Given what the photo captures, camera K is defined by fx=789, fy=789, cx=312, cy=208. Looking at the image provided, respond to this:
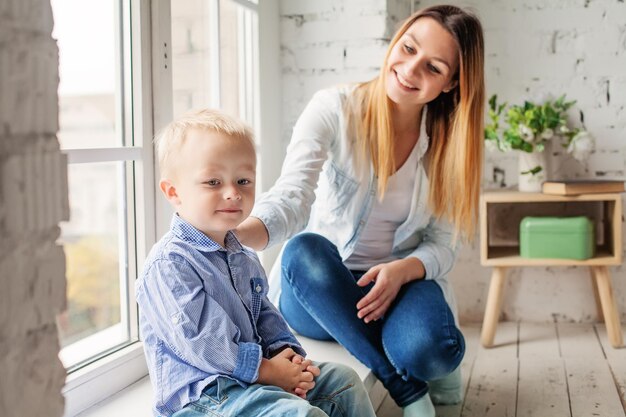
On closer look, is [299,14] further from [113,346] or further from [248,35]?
[113,346]

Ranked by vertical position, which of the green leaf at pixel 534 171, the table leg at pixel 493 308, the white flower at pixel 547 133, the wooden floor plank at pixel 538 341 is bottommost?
the wooden floor plank at pixel 538 341

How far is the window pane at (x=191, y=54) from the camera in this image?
2072 millimetres

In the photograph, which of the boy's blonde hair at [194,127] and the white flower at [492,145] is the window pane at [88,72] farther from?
the white flower at [492,145]

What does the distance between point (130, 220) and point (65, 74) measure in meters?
0.41

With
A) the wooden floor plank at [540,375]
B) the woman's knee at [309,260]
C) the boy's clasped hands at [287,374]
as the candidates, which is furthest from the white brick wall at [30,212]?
the wooden floor plank at [540,375]

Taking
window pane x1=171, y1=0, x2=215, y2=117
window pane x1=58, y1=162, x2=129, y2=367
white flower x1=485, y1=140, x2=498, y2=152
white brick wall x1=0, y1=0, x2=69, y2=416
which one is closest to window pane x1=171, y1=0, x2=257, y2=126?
window pane x1=171, y1=0, x2=215, y2=117

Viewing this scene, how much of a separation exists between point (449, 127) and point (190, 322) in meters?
1.10

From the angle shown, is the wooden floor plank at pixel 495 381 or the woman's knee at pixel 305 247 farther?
the wooden floor plank at pixel 495 381

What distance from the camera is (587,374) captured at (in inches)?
99.3

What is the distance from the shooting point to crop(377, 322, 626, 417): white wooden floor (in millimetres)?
2211

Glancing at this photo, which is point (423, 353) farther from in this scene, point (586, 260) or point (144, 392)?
point (586, 260)

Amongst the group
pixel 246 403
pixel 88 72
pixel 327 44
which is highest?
pixel 327 44

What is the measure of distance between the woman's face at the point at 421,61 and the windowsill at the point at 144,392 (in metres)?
0.68

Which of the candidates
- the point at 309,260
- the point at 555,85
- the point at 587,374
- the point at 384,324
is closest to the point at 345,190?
the point at 309,260
